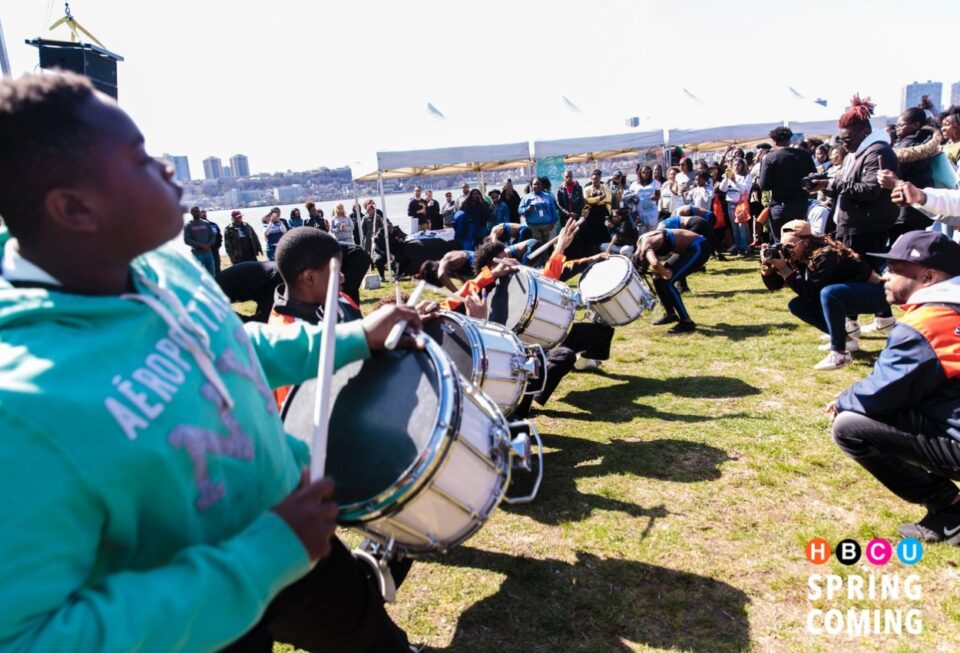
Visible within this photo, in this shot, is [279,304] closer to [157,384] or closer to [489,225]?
[157,384]

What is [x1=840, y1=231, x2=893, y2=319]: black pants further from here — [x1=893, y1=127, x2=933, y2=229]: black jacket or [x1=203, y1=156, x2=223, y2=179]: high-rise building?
[x1=203, y1=156, x2=223, y2=179]: high-rise building

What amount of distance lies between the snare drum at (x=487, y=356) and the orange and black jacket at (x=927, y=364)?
1.95m

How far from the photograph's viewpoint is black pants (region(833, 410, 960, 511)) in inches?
128

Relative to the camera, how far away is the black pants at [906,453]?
128 inches

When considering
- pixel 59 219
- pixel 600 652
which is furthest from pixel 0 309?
pixel 600 652

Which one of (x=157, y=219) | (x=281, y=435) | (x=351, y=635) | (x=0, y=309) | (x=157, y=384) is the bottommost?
(x=351, y=635)

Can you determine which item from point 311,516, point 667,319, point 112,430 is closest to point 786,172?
point 667,319

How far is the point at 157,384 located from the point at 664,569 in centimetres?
297

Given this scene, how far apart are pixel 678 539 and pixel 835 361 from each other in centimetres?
351

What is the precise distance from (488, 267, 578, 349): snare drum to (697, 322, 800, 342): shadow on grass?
118 inches

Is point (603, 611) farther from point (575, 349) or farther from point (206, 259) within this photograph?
point (206, 259)

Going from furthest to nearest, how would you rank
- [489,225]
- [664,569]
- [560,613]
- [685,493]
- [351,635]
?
[489,225], [685,493], [664,569], [560,613], [351,635]

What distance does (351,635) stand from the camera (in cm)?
203

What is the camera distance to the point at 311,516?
1303 millimetres
